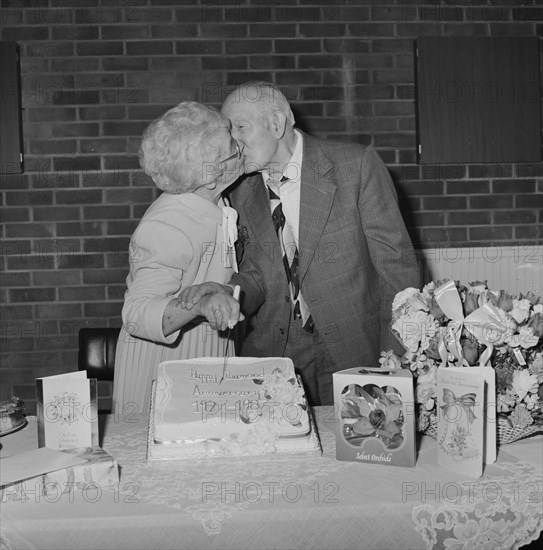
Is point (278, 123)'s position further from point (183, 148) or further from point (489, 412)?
point (489, 412)

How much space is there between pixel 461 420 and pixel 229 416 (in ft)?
1.59

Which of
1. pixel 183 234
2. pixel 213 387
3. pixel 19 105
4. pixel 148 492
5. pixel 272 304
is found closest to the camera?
pixel 148 492

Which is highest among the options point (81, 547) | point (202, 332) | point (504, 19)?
point (504, 19)

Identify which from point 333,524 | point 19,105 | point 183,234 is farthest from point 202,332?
point 19,105

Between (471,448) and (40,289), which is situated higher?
(40,289)

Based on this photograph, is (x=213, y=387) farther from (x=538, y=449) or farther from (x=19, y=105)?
(x=19, y=105)

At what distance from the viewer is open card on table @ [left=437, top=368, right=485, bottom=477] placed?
56.5 inches

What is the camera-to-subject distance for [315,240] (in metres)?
2.42

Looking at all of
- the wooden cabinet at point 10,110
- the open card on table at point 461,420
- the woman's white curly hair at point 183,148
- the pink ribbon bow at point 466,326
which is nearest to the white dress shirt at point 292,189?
the woman's white curly hair at point 183,148

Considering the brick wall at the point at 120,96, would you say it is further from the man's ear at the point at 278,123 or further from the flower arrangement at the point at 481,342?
the flower arrangement at the point at 481,342

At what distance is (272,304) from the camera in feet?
8.22

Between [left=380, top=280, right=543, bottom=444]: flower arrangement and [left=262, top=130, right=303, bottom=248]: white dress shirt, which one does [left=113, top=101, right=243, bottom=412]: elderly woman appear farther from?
[left=380, top=280, right=543, bottom=444]: flower arrangement

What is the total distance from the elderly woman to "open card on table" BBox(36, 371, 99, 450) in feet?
1.25

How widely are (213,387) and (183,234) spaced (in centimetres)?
51
